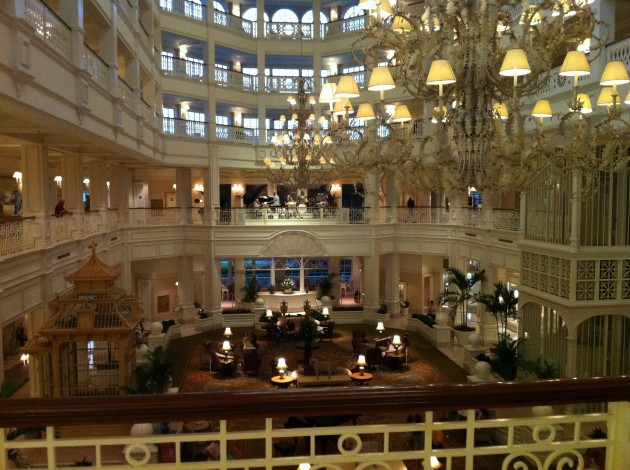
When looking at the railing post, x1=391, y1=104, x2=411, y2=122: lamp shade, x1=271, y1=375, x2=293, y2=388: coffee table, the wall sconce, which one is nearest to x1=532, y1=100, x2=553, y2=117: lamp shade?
x1=391, y1=104, x2=411, y2=122: lamp shade

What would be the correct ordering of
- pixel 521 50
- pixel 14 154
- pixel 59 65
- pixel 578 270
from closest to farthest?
1. pixel 521 50
2. pixel 59 65
3. pixel 578 270
4. pixel 14 154

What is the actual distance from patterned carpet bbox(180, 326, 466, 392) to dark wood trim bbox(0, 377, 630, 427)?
10854 mm

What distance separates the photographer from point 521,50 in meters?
4.23

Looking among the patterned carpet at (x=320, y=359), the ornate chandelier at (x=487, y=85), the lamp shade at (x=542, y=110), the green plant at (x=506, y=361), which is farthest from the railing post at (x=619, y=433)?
the patterned carpet at (x=320, y=359)

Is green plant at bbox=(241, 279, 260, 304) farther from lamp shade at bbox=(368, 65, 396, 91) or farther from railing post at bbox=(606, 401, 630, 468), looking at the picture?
railing post at bbox=(606, 401, 630, 468)

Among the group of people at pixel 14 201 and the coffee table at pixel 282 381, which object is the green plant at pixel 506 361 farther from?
the group of people at pixel 14 201

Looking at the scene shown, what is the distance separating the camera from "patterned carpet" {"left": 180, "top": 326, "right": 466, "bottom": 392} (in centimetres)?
1375

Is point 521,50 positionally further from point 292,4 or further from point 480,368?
point 292,4

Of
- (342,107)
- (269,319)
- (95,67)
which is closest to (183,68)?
(269,319)

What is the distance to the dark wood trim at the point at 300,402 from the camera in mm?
1926

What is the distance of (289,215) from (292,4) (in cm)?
968

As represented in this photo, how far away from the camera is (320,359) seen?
626 inches

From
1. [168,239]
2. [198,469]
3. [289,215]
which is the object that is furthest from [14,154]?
[198,469]

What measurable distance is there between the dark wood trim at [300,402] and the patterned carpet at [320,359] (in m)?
10.9
